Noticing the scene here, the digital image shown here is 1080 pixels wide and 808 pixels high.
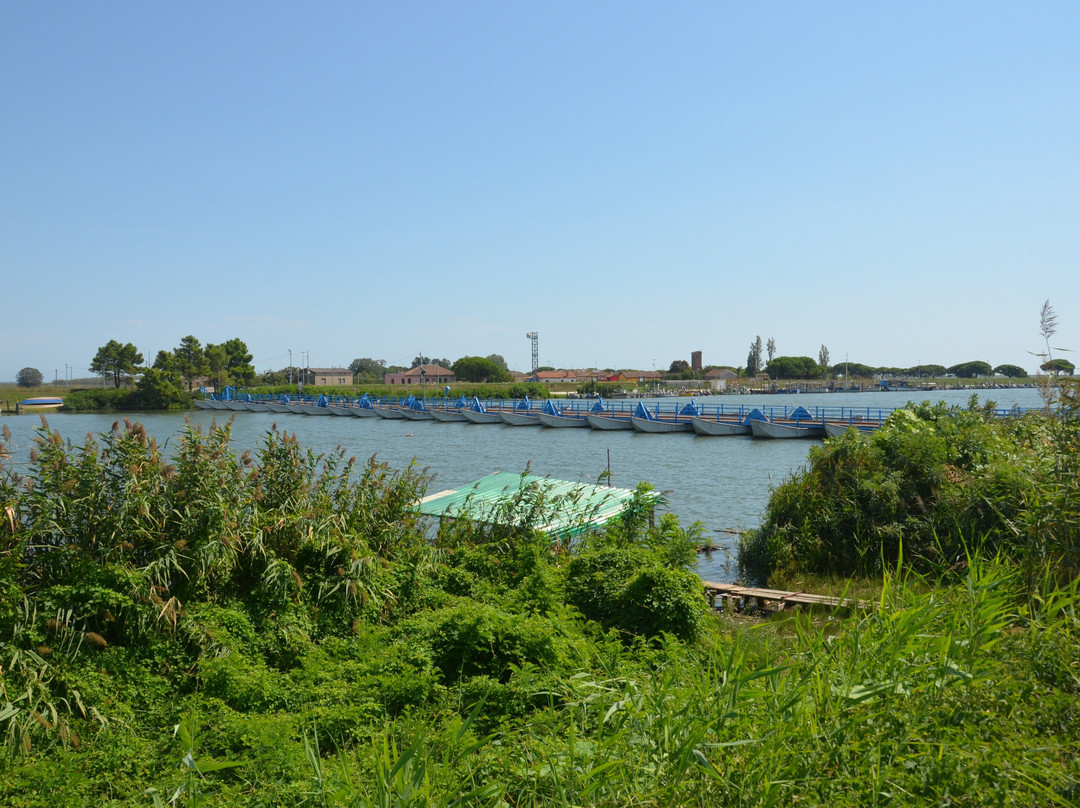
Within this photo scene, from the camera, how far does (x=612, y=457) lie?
135ft

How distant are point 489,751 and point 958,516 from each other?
9.30 m

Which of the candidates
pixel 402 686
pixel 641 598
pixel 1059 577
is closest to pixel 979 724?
pixel 1059 577

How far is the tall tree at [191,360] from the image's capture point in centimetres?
11194

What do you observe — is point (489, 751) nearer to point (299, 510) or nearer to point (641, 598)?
point (641, 598)

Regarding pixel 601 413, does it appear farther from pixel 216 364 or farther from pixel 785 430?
pixel 216 364

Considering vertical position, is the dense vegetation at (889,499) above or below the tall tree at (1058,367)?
below

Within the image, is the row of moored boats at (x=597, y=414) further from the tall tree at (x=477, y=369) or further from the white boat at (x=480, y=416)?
the tall tree at (x=477, y=369)

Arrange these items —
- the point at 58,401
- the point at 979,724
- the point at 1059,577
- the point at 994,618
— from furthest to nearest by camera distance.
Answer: the point at 58,401
the point at 1059,577
the point at 994,618
the point at 979,724

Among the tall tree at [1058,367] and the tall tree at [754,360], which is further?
the tall tree at [754,360]

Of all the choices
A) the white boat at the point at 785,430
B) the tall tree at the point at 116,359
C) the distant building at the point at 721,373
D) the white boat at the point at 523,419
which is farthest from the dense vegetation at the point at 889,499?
the distant building at the point at 721,373

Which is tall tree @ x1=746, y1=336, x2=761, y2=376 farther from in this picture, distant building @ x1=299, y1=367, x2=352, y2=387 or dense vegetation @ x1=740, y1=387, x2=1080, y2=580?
dense vegetation @ x1=740, y1=387, x2=1080, y2=580

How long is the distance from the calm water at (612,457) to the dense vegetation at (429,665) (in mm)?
1706

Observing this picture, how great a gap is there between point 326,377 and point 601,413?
112354 mm

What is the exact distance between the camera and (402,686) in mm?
4781
